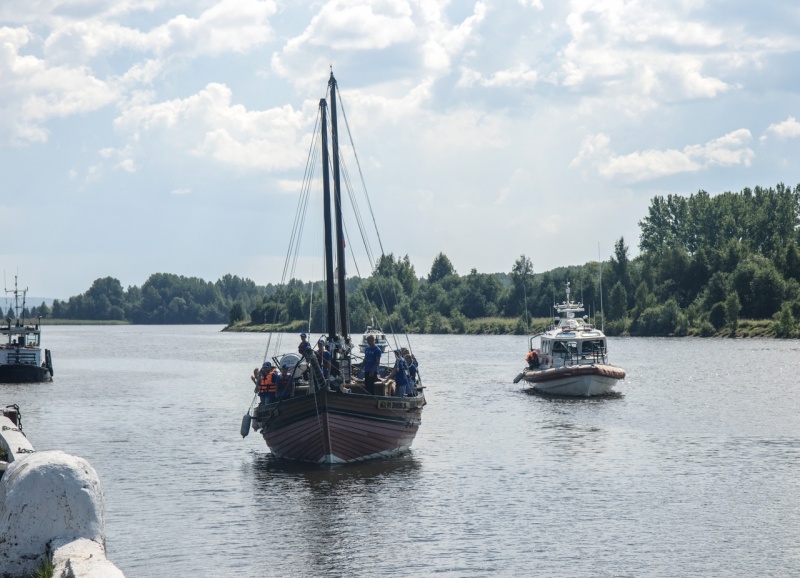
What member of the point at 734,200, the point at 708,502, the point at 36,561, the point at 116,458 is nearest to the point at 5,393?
the point at 116,458

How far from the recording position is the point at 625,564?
22047 millimetres

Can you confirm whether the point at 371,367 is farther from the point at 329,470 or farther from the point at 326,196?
the point at 326,196

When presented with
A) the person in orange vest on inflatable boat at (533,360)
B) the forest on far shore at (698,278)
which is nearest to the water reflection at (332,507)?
the person in orange vest on inflatable boat at (533,360)

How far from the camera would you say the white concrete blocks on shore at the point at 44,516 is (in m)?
14.8

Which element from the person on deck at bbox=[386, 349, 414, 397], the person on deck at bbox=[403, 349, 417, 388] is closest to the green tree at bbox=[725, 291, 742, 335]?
the person on deck at bbox=[403, 349, 417, 388]

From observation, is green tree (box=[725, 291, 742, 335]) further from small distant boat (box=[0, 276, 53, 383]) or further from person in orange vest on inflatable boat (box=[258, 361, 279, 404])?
person in orange vest on inflatable boat (box=[258, 361, 279, 404])

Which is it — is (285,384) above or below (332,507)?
above

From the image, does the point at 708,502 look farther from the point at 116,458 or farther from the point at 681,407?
the point at 681,407

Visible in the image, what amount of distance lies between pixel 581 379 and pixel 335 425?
2683 cm

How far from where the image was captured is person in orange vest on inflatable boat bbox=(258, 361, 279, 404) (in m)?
35.2

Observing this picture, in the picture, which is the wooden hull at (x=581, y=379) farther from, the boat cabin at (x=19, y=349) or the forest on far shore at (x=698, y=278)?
the forest on far shore at (x=698, y=278)

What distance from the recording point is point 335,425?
109ft

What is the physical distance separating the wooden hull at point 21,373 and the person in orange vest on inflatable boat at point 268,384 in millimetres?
39635

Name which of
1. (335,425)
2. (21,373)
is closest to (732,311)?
(21,373)
